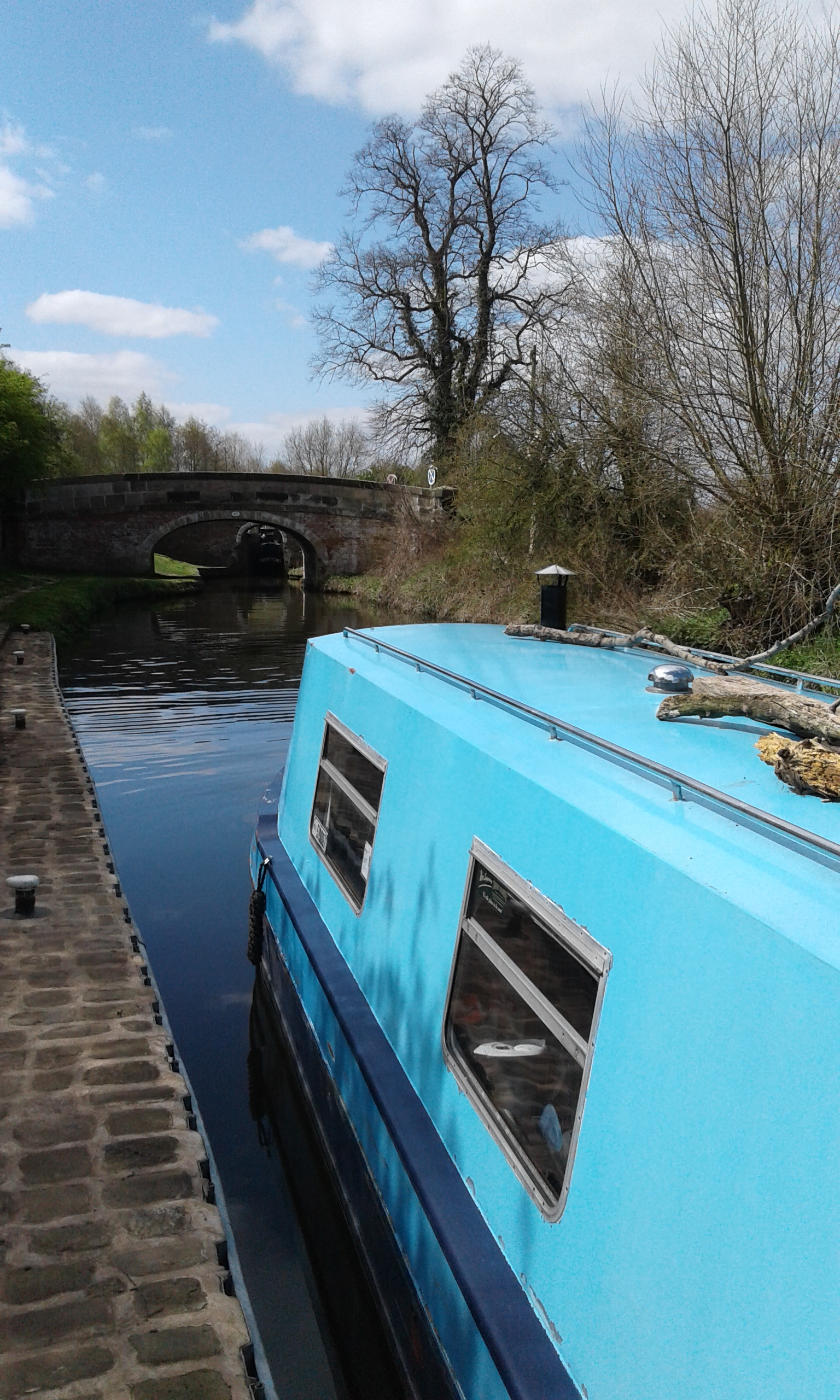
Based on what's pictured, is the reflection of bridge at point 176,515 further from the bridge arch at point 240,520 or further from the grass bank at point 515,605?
the grass bank at point 515,605

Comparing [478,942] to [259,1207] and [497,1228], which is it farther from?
[259,1207]

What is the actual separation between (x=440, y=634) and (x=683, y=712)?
218 centimetres

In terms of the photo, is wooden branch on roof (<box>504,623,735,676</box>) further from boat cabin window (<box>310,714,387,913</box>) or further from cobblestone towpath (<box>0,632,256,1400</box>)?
cobblestone towpath (<box>0,632,256,1400</box>)

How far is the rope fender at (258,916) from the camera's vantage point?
5.07 m

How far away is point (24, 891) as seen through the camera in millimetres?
5090

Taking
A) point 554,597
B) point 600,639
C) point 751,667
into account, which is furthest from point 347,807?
point 554,597

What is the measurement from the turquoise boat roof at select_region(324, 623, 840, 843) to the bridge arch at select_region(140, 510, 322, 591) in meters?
26.6

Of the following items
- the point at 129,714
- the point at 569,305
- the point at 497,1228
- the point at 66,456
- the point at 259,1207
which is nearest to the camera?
the point at 497,1228

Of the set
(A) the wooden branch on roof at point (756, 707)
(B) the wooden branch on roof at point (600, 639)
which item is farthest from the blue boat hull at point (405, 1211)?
(B) the wooden branch on roof at point (600, 639)

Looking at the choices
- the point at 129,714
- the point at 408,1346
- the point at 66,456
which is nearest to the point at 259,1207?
the point at 408,1346

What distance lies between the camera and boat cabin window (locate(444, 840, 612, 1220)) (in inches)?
84.6

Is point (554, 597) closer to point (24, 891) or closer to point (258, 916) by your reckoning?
point (258, 916)

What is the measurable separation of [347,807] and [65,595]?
67.4 ft

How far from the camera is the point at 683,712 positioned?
3.10m
